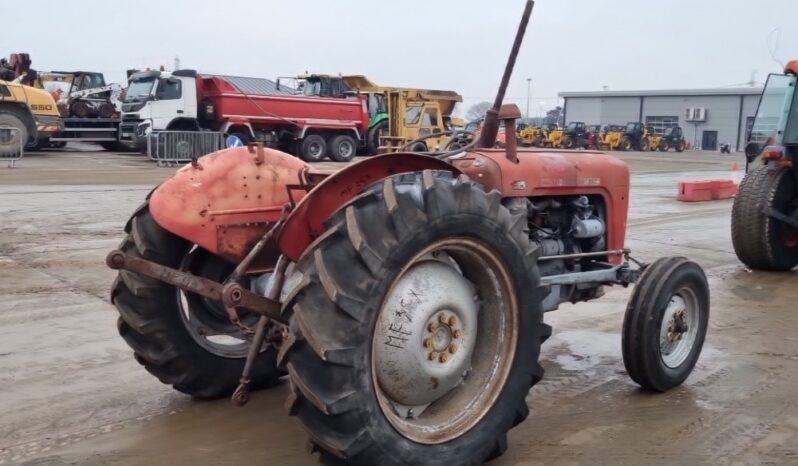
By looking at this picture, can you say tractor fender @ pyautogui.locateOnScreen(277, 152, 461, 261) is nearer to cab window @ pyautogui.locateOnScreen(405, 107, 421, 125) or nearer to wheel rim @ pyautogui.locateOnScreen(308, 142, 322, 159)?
wheel rim @ pyautogui.locateOnScreen(308, 142, 322, 159)

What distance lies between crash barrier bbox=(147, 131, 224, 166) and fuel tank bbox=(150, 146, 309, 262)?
17.6m

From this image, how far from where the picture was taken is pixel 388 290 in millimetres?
2787

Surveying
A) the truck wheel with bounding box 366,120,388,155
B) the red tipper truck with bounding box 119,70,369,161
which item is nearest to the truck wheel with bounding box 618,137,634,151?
the truck wheel with bounding box 366,120,388,155

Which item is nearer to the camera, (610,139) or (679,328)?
(679,328)

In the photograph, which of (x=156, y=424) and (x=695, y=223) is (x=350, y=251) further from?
(x=695, y=223)

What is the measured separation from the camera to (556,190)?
438cm

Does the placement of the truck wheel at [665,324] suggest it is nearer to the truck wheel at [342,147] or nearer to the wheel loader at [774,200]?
the wheel loader at [774,200]

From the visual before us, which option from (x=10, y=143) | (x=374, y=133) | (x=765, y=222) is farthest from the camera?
(x=374, y=133)

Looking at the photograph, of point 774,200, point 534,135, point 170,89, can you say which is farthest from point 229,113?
point 534,135

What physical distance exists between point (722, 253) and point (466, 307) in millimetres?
6821

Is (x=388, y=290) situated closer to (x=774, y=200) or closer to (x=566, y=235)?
(x=566, y=235)

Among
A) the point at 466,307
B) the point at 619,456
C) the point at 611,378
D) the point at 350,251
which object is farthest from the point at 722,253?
the point at 350,251

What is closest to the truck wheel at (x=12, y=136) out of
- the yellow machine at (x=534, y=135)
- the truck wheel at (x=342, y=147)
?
the truck wheel at (x=342, y=147)

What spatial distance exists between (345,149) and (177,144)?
223 inches
